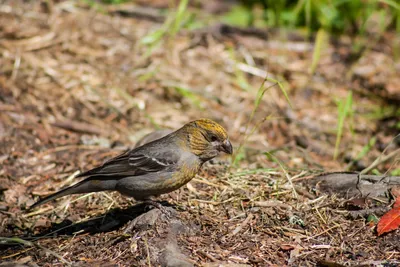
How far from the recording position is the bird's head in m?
5.23

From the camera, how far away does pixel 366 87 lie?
923cm

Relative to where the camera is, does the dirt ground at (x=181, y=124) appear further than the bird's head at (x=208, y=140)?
No

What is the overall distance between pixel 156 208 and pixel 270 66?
503cm

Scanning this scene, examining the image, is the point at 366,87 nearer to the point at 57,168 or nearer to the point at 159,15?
the point at 159,15

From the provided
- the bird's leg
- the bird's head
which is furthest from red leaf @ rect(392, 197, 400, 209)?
the bird's leg

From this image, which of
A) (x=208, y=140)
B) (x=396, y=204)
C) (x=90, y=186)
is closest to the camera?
(x=396, y=204)

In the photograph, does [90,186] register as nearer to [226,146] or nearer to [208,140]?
[208,140]

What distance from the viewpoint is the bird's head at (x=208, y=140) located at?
523cm

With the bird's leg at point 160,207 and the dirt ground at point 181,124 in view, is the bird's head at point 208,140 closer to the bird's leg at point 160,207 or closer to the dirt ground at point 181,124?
the dirt ground at point 181,124

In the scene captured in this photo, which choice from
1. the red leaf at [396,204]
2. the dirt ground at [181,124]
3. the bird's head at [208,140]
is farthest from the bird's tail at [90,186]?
the red leaf at [396,204]

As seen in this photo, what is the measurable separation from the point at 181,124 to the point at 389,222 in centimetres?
382

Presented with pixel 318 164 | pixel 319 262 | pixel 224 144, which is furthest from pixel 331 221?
pixel 318 164

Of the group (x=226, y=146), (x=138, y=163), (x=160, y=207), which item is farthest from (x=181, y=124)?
(x=160, y=207)

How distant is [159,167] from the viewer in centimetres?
519
